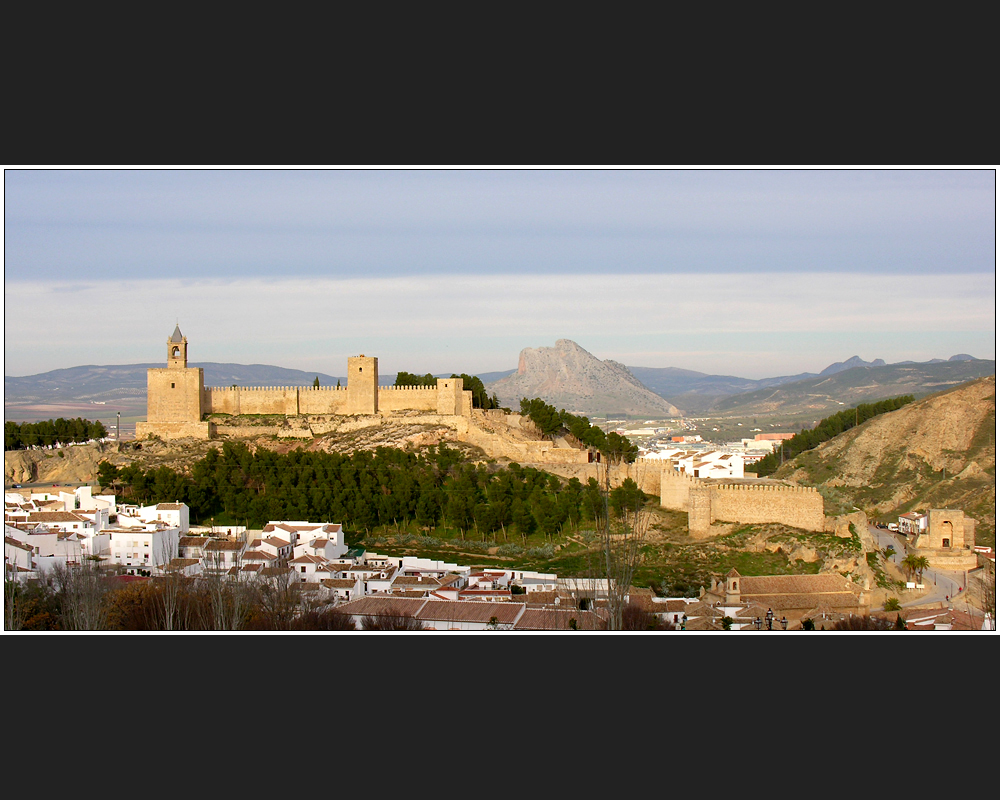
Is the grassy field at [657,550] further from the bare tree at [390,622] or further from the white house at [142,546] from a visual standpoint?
the bare tree at [390,622]

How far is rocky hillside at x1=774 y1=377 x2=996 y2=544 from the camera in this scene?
50.5 ft

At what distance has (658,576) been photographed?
12.1m

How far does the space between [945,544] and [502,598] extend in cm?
689

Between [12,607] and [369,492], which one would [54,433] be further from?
[12,607]

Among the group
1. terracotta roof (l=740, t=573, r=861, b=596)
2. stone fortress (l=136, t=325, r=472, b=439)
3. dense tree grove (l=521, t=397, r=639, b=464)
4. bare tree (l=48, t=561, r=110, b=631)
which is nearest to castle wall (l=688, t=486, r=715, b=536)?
terracotta roof (l=740, t=573, r=861, b=596)

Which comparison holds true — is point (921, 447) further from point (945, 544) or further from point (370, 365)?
point (370, 365)

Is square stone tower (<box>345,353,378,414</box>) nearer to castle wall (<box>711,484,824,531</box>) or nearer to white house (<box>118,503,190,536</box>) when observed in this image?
white house (<box>118,503,190,536</box>)

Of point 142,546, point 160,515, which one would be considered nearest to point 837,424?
point 160,515

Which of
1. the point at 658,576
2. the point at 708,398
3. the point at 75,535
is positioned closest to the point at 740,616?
the point at 658,576

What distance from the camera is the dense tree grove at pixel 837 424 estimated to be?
22281mm

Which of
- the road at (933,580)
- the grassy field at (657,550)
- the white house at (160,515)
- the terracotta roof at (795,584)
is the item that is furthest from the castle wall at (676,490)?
the white house at (160,515)

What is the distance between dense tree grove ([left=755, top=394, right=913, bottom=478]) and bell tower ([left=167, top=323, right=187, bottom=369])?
40.4ft

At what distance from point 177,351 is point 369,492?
559 cm
